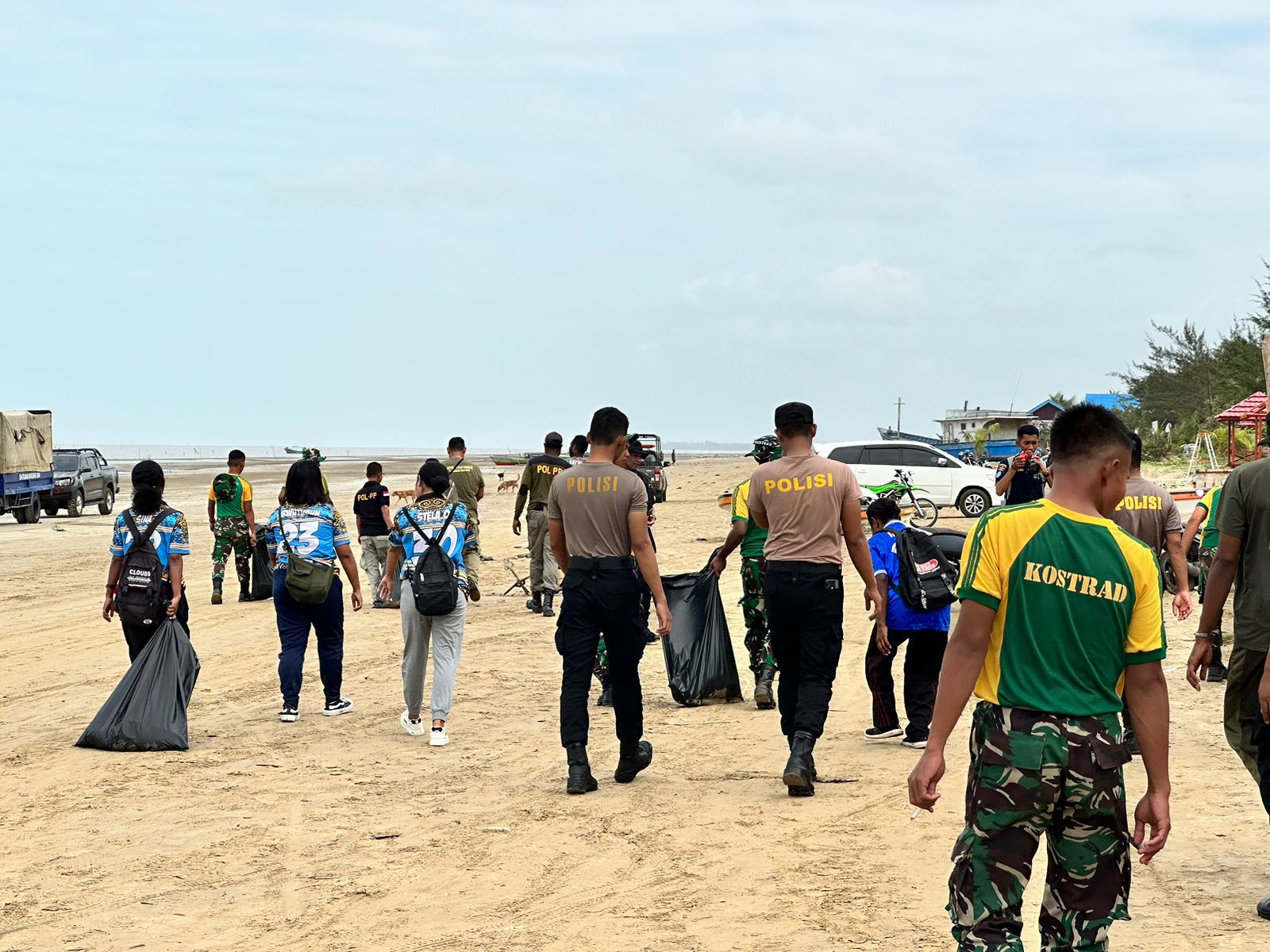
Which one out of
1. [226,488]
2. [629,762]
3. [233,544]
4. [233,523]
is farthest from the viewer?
[233,544]

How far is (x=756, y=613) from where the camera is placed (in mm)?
9328

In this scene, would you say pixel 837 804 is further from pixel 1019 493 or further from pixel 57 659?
pixel 57 659

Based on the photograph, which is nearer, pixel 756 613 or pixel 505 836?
pixel 505 836

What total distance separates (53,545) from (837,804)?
22851mm

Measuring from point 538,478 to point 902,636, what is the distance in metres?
6.72

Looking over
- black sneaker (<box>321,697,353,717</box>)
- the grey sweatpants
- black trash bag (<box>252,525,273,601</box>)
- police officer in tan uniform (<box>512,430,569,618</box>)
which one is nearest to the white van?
police officer in tan uniform (<box>512,430,569,618</box>)

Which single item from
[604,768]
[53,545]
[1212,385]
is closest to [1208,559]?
[604,768]

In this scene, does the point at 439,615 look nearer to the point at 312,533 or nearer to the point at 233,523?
the point at 312,533

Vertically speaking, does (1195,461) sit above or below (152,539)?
below

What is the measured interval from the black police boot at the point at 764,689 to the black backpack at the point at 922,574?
5.38 feet

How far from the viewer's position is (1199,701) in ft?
30.9

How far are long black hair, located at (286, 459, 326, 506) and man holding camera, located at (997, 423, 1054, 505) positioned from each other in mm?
5810

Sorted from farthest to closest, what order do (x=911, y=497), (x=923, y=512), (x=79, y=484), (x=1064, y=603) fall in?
(x=79, y=484) < (x=923, y=512) < (x=911, y=497) < (x=1064, y=603)

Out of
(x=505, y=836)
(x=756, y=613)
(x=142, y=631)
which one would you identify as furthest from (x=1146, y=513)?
(x=142, y=631)
